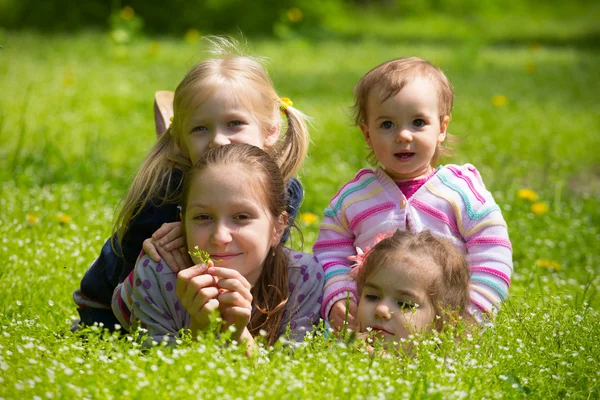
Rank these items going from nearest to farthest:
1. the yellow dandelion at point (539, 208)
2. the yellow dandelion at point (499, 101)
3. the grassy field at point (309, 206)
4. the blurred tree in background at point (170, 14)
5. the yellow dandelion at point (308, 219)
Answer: the grassy field at point (309, 206)
the yellow dandelion at point (308, 219)
the yellow dandelion at point (539, 208)
the yellow dandelion at point (499, 101)
the blurred tree in background at point (170, 14)

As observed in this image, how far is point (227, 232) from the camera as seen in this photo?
125 inches

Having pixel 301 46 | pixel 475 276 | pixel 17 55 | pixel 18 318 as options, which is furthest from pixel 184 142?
pixel 301 46

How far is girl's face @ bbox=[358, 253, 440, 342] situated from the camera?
10.5 ft

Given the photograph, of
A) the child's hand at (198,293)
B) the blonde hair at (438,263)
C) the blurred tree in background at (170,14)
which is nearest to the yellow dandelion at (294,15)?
the blurred tree in background at (170,14)

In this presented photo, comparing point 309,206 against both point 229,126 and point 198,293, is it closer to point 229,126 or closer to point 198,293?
point 229,126

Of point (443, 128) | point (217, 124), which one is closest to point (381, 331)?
point (443, 128)

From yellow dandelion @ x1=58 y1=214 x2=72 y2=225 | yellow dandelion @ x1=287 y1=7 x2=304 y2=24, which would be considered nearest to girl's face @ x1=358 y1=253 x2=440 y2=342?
yellow dandelion @ x1=58 y1=214 x2=72 y2=225

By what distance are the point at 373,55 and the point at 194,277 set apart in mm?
10714

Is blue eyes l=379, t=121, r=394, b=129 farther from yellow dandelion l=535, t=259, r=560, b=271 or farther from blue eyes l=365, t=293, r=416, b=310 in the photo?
yellow dandelion l=535, t=259, r=560, b=271

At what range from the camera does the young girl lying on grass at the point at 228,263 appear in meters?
3.02

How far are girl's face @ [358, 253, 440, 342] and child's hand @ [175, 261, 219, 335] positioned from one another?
0.65 metres

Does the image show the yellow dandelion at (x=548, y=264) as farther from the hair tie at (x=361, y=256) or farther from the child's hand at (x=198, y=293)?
the child's hand at (x=198, y=293)

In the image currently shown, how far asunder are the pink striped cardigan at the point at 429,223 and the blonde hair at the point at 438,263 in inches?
5.6

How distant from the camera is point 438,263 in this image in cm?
329
